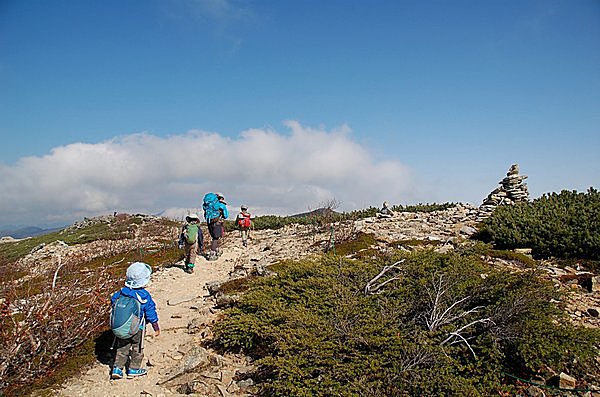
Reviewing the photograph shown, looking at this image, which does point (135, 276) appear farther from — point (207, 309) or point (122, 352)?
point (207, 309)

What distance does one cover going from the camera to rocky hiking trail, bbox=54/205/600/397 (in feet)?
16.7

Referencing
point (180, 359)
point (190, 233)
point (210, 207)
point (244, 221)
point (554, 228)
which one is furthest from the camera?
point (244, 221)

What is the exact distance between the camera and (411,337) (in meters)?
4.70

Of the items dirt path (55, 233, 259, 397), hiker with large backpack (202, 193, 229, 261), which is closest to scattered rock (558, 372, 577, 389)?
dirt path (55, 233, 259, 397)

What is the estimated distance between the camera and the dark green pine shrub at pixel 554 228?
9.48m

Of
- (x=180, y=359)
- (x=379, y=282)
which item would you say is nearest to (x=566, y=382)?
(x=379, y=282)

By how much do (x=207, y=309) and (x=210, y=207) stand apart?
5.66m

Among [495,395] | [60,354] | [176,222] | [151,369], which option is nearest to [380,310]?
[495,395]

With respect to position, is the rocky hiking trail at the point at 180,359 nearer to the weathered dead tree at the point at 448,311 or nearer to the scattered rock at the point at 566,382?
the weathered dead tree at the point at 448,311

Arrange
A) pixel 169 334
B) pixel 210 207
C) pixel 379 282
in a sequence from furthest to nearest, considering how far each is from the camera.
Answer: pixel 210 207 → pixel 169 334 → pixel 379 282

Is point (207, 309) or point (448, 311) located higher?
point (448, 311)

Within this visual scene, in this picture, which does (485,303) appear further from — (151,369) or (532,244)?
(532,244)

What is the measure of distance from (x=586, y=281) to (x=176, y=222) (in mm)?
28956

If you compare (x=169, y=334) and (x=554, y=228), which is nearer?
(x=169, y=334)
